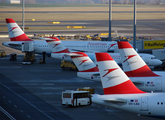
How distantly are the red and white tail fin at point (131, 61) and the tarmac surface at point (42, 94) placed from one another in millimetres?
4540

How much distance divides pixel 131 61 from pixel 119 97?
7864 millimetres

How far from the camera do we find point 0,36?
120m

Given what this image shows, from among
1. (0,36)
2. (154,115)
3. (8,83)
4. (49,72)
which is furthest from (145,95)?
(0,36)

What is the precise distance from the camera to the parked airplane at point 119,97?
2486 cm

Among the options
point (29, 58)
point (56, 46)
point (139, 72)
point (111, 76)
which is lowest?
point (29, 58)

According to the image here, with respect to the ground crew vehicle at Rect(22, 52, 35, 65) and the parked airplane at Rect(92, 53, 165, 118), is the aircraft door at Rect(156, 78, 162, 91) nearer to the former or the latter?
the parked airplane at Rect(92, 53, 165, 118)

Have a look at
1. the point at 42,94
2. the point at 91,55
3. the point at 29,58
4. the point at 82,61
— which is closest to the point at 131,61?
the point at 82,61

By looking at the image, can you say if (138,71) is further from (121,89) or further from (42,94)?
(42,94)

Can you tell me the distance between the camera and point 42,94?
4100 cm

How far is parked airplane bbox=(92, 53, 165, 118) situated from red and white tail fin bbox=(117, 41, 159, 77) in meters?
6.71

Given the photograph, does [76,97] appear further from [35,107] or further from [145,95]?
[145,95]

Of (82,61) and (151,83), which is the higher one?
(82,61)

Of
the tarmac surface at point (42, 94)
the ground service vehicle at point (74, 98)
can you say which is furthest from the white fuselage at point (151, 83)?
the ground service vehicle at point (74, 98)

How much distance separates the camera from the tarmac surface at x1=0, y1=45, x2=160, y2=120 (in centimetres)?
3172
